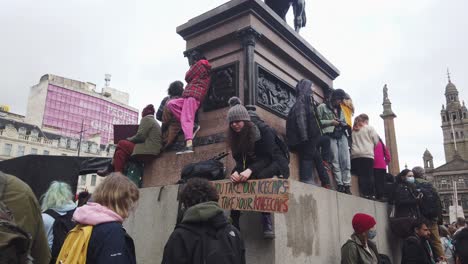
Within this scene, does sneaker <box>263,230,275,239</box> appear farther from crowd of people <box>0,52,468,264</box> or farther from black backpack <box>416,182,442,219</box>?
black backpack <box>416,182,442,219</box>

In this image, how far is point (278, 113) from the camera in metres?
6.93

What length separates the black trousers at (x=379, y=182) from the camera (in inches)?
314

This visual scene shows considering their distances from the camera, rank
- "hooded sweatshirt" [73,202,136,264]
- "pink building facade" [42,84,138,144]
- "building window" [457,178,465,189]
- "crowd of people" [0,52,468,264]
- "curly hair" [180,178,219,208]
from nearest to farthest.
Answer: "hooded sweatshirt" [73,202,136,264] < "crowd of people" [0,52,468,264] < "curly hair" [180,178,219,208] < "pink building facade" [42,84,138,144] < "building window" [457,178,465,189]

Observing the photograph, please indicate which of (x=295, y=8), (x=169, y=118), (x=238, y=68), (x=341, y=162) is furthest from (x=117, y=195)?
(x=295, y=8)

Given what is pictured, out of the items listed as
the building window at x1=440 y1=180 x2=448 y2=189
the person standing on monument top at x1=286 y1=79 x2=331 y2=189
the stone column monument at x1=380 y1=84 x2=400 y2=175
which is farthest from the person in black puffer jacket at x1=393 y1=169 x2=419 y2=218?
the building window at x1=440 y1=180 x2=448 y2=189

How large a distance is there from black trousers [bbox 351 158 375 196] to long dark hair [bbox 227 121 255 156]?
12.6 ft

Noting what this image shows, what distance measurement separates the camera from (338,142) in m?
7.08

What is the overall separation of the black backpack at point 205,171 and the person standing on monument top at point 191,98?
0.97 metres

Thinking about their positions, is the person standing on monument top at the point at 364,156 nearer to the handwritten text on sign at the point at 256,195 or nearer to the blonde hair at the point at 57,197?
the handwritten text on sign at the point at 256,195

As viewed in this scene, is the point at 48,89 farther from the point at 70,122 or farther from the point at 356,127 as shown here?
the point at 356,127

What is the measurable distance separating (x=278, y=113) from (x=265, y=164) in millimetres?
2419

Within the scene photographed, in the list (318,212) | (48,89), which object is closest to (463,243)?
(318,212)

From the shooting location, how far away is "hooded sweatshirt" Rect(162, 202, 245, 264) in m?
2.83

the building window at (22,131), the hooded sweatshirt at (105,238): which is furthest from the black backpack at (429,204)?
the building window at (22,131)
